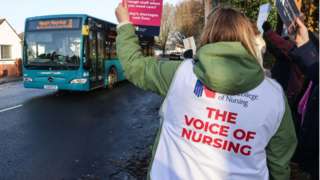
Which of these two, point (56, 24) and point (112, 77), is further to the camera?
point (112, 77)

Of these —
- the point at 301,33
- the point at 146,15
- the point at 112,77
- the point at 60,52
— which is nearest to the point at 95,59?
the point at 60,52

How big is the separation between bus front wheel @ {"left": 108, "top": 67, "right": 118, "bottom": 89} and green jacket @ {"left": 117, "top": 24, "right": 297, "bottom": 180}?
14804 mm

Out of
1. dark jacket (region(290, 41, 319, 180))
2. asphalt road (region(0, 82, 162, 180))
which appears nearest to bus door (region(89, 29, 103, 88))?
asphalt road (region(0, 82, 162, 180))

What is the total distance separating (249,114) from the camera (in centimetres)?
186

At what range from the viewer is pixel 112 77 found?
17375mm

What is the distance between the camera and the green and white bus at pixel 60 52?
45.4 feet

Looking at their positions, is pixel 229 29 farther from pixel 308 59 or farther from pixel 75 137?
pixel 75 137

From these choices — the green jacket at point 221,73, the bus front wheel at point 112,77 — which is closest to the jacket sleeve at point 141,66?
Answer: the green jacket at point 221,73

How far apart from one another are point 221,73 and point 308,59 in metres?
0.58

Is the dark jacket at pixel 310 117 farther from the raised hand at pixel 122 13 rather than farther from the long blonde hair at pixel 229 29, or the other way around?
the raised hand at pixel 122 13

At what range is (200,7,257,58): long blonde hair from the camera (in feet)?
6.43

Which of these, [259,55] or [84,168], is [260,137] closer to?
[259,55]

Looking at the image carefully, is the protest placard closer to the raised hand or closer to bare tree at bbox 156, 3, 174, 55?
the raised hand

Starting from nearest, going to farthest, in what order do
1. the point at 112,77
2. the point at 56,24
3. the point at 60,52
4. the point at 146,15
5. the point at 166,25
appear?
the point at 146,15
the point at 60,52
the point at 56,24
the point at 112,77
the point at 166,25
